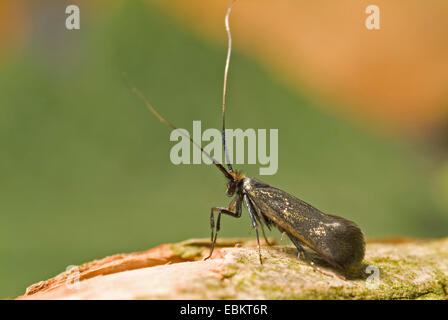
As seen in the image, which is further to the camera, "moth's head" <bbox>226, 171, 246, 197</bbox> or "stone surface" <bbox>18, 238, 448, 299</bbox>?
"moth's head" <bbox>226, 171, 246, 197</bbox>

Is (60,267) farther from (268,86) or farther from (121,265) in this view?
(268,86)

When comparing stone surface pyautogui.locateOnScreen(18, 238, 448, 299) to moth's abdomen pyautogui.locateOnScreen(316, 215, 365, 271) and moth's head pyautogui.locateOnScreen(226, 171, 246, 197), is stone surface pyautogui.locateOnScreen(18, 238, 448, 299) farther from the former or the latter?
moth's head pyautogui.locateOnScreen(226, 171, 246, 197)

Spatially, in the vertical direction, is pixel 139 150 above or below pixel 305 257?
above

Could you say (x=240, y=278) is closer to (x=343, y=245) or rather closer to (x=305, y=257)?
(x=305, y=257)

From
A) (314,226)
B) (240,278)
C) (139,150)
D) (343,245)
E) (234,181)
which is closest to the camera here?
(240,278)

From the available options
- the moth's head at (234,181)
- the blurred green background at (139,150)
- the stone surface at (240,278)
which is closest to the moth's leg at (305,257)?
the stone surface at (240,278)

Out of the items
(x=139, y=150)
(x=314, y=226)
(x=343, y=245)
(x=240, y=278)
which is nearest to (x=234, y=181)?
(x=314, y=226)

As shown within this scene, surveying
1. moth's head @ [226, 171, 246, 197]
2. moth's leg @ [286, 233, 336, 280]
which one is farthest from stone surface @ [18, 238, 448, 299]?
moth's head @ [226, 171, 246, 197]
